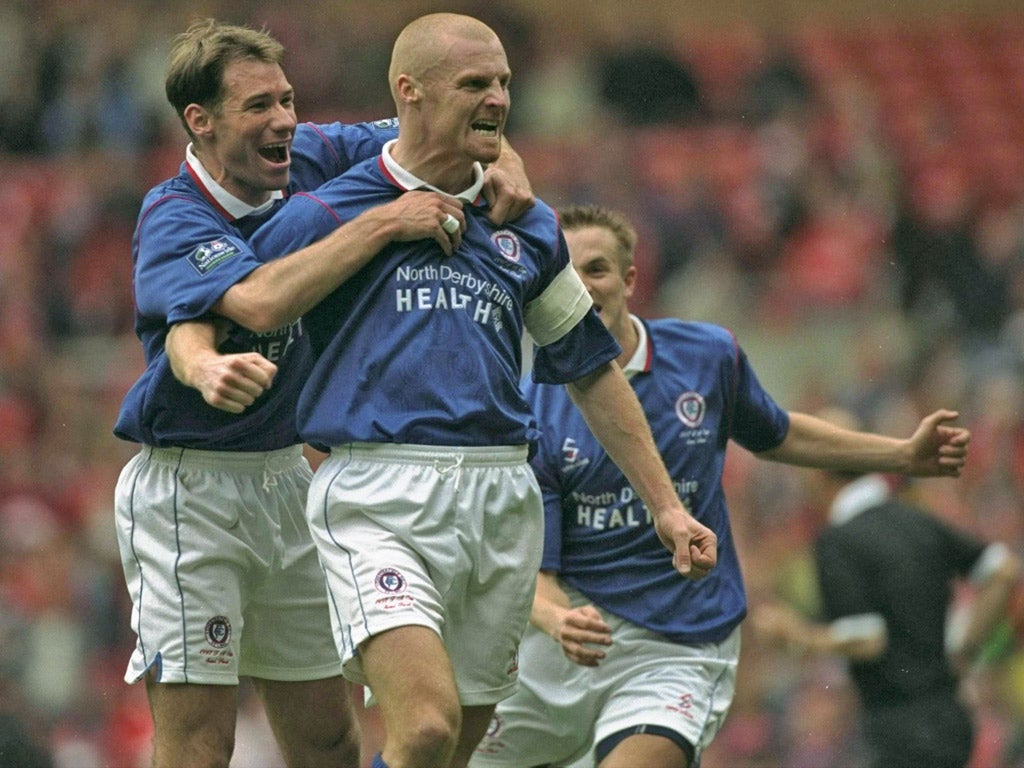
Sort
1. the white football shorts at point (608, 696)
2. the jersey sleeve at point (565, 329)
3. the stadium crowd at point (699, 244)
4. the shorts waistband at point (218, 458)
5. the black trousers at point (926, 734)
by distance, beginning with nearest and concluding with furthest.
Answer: the jersey sleeve at point (565, 329)
the shorts waistband at point (218, 458)
the white football shorts at point (608, 696)
the black trousers at point (926, 734)
the stadium crowd at point (699, 244)

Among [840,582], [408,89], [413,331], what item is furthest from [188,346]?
[840,582]

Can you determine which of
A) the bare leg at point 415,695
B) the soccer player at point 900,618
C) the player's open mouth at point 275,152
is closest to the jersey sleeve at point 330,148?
the player's open mouth at point 275,152

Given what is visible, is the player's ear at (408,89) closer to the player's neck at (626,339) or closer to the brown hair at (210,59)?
the brown hair at (210,59)

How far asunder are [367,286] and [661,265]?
1011 centimetres

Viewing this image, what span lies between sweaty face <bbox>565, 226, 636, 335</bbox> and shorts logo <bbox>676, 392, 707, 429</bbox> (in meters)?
0.32

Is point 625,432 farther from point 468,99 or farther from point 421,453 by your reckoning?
point 468,99

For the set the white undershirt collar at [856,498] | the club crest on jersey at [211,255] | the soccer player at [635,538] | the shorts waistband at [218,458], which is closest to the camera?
the club crest on jersey at [211,255]

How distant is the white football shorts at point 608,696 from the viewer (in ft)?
20.3

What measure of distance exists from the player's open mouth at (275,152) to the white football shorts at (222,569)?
0.86 meters

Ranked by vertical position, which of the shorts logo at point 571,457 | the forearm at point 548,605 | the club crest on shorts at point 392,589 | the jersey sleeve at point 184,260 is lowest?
the forearm at point 548,605

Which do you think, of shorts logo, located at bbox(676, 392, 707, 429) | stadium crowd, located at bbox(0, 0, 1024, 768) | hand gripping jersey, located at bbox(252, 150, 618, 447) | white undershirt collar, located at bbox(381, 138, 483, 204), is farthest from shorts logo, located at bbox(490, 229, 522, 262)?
stadium crowd, located at bbox(0, 0, 1024, 768)

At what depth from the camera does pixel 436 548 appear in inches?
199

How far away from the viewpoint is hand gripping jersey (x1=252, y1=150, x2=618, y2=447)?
5078mm

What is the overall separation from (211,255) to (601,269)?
1.64 m
